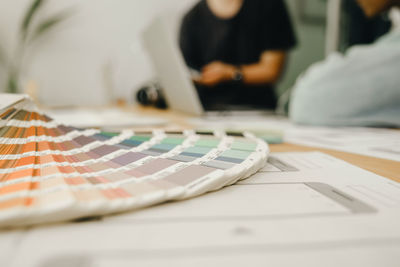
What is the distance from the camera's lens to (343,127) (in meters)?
0.77

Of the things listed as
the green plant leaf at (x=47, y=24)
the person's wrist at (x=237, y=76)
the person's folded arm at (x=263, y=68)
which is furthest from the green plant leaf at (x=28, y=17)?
the person's wrist at (x=237, y=76)

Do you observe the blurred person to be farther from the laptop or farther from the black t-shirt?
the black t-shirt

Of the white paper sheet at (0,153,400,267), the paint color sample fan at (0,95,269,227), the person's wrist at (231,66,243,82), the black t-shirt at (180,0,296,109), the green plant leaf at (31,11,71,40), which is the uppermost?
the green plant leaf at (31,11,71,40)

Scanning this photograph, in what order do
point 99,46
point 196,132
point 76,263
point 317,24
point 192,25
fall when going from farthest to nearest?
point 317,24
point 99,46
point 192,25
point 196,132
point 76,263

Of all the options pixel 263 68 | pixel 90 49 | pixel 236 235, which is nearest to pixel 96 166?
pixel 236 235

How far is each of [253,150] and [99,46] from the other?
7.16 ft

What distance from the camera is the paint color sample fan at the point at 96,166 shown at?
182 millimetres

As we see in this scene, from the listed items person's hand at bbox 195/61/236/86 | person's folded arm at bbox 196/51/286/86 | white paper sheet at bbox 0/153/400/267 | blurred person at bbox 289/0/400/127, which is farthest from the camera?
person's folded arm at bbox 196/51/286/86

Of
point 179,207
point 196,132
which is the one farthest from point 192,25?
point 179,207

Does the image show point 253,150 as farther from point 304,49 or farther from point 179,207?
point 304,49

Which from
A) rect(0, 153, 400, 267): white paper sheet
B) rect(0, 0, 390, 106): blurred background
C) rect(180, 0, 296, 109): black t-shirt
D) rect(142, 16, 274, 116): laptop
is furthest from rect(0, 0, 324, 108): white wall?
rect(0, 153, 400, 267): white paper sheet

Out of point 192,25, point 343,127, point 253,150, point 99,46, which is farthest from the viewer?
point 99,46

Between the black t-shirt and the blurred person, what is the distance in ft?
2.46

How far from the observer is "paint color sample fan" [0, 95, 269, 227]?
0.60 ft
